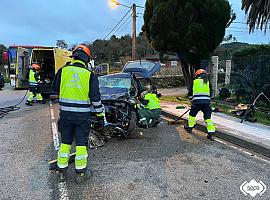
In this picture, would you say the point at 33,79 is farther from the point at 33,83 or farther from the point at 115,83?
the point at 115,83

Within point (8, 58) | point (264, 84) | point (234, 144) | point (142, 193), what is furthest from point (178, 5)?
point (142, 193)

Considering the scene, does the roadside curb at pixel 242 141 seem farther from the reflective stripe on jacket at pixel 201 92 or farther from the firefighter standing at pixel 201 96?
the reflective stripe on jacket at pixel 201 92

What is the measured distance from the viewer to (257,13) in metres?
15.5

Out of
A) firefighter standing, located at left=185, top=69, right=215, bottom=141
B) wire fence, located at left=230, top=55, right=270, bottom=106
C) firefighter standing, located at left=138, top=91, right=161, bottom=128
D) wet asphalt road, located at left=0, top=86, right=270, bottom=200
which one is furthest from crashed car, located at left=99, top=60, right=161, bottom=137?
wire fence, located at left=230, top=55, right=270, bottom=106

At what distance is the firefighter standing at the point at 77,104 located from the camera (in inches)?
178

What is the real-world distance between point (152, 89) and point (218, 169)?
4.81 meters

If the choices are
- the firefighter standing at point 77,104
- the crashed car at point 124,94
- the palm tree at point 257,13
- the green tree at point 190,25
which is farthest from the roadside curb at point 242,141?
the palm tree at point 257,13

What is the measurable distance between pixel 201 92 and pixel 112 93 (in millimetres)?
2273

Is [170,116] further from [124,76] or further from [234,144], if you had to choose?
[234,144]

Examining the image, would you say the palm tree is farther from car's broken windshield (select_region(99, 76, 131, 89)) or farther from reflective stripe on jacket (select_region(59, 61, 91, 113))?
reflective stripe on jacket (select_region(59, 61, 91, 113))

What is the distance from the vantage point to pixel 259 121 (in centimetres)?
918

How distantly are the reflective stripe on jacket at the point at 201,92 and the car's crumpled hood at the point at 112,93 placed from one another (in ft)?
5.97

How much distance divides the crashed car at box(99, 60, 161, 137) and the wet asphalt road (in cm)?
43

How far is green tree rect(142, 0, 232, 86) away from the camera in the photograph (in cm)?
1516
